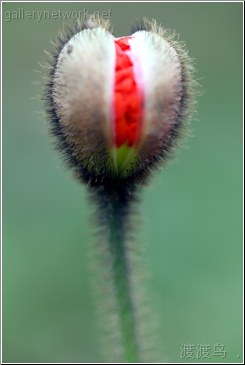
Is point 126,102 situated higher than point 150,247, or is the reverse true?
point 126,102

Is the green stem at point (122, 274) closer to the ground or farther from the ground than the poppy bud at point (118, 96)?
closer to the ground

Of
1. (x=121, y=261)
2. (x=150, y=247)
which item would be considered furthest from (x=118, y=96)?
(x=150, y=247)

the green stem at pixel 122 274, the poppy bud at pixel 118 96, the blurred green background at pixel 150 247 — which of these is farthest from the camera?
the blurred green background at pixel 150 247

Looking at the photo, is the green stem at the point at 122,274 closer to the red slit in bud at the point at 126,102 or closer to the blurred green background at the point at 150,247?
the red slit in bud at the point at 126,102

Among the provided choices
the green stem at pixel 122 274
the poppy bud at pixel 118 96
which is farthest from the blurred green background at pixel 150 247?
the poppy bud at pixel 118 96

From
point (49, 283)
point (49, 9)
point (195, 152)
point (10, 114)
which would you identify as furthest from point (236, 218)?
point (49, 9)

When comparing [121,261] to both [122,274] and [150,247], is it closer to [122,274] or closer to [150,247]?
[122,274]

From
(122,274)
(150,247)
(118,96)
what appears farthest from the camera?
(150,247)

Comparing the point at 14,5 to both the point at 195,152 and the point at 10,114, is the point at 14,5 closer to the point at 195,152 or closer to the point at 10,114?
the point at 10,114
